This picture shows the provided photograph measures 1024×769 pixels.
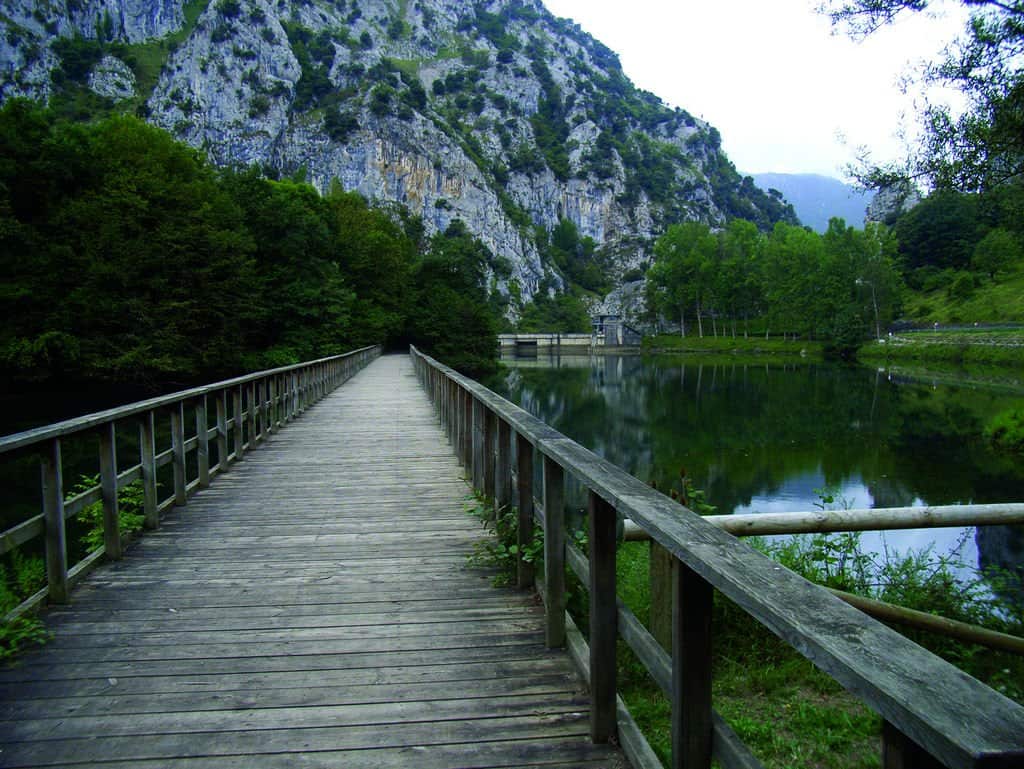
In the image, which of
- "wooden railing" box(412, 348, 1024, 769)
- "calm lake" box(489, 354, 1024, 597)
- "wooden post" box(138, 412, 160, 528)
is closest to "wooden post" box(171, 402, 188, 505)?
"wooden post" box(138, 412, 160, 528)

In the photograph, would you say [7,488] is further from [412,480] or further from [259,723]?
[259,723]


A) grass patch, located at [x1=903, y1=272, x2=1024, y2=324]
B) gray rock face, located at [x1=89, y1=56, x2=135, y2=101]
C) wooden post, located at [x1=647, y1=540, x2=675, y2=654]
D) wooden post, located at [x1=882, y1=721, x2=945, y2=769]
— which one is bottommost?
wooden post, located at [x1=647, y1=540, x2=675, y2=654]

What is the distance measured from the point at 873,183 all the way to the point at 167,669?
14439mm

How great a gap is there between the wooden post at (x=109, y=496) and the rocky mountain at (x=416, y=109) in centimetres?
9514

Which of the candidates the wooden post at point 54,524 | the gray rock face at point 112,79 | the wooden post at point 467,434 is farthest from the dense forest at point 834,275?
the gray rock face at point 112,79

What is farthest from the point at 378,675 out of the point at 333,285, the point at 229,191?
the point at 229,191

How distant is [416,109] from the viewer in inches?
4914

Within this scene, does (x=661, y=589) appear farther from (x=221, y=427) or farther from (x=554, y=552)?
(x=221, y=427)

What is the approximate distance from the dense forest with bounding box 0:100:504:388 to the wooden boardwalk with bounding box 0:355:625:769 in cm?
2641

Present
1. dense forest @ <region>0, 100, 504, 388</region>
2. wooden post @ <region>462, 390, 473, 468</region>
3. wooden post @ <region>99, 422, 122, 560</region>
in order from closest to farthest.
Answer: wooden post @ <region>99, 422, 122, 560</region> < wooden post @ <region>462, 390, 473, 468</region> < dense forest @ <region>0, 100, 504, 388</region>

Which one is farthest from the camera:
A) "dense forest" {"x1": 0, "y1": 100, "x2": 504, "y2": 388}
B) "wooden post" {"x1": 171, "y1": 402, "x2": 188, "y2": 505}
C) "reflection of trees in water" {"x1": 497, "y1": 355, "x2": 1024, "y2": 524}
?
"dense forest" {"x1": 0, "y1": 100, "x2": 504, "y2": 388}

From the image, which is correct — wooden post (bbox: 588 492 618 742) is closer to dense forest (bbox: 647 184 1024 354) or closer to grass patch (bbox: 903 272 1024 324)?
dense forest (bbox: 647 184 1024 354)

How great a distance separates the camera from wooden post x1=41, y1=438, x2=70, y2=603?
375 centimetres

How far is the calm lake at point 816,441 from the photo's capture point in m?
14.7
